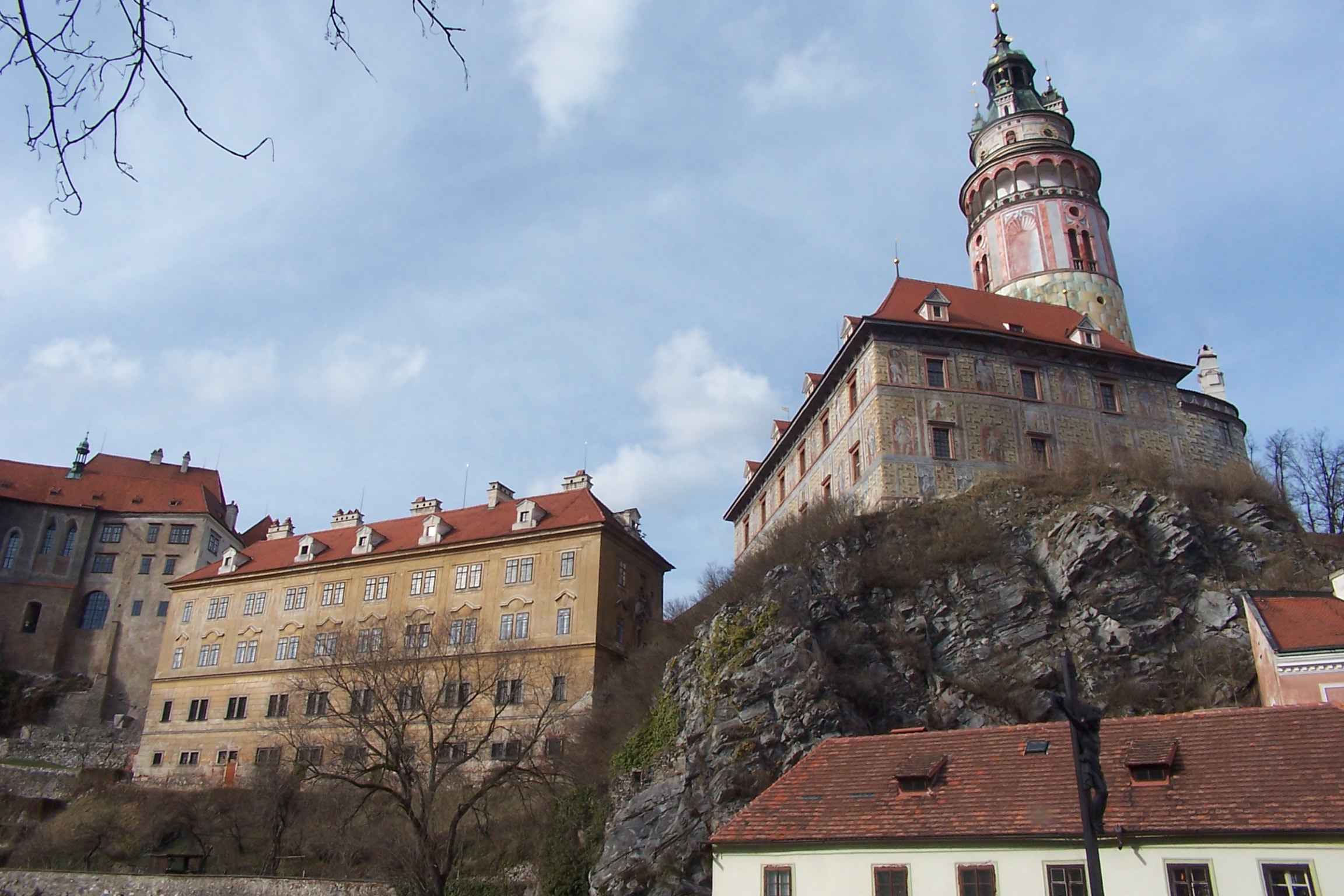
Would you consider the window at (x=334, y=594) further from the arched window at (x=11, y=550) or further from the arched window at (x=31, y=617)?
the arched window at (x=11, y=550)

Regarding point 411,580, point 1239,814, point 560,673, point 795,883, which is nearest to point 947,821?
point 795,883

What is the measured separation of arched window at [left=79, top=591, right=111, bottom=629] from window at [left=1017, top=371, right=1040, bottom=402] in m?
50.8

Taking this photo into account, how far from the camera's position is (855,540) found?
31.6 meters

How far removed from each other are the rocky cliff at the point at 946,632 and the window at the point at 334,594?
75.2 feet

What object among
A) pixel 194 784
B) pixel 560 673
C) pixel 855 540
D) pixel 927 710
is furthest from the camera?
pixel 194 784

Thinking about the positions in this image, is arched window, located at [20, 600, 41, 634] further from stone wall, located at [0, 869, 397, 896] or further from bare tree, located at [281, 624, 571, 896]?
stone wall, located at [0, 869, 397, 896]

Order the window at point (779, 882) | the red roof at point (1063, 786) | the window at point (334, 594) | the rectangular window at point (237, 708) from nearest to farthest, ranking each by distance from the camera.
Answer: the red roof at point (1063, 786), the window at point (779, 882), the rectangular window at point (237, 708), the window at point (334, 594)

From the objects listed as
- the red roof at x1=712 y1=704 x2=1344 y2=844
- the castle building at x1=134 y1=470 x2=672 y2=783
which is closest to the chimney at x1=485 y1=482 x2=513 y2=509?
the castle building at x1=134 y1=470 x2=672 y2=783

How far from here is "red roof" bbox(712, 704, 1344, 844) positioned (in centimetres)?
1745

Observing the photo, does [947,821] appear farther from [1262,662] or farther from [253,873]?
[253,873]

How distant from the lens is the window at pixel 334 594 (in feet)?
159

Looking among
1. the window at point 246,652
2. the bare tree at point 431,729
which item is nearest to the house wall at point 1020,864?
the bare tree at point 431,729

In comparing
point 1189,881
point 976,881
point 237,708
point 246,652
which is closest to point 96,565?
point 246,652

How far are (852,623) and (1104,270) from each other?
2532cm
